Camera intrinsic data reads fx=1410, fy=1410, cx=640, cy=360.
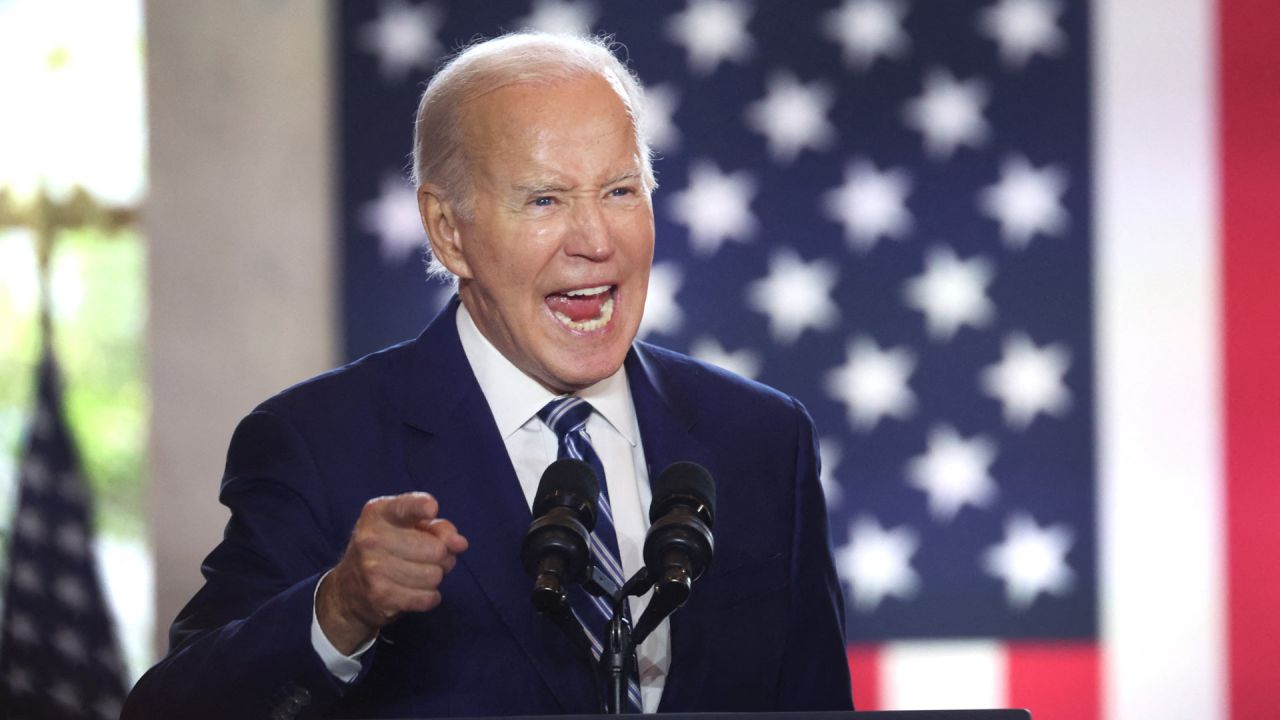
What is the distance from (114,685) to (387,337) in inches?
51.0

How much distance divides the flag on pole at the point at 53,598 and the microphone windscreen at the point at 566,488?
310 centimetres

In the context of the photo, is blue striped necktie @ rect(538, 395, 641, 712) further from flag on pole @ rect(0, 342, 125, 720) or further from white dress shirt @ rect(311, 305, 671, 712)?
flag on pole @ rect(0, 342, 125, 720)

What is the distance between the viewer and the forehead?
1.70 m

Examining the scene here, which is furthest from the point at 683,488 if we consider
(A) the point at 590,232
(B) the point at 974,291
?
(B) the point at 974,291

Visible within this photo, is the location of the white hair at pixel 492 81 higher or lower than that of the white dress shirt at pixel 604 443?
higher

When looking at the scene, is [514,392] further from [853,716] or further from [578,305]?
[853,716]

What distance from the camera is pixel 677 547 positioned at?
48.7 inches

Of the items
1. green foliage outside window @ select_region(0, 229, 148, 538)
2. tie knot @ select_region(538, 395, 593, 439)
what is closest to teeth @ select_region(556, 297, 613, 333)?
tie knot @ select_region(538, 395, 593, 439)

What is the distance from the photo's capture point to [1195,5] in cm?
363

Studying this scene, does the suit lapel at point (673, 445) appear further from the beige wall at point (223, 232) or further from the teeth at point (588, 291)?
the beige wall at point (223, 232)

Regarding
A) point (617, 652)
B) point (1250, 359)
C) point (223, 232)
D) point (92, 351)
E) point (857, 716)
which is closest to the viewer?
point (857, 716)

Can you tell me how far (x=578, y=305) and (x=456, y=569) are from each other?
1.19ft

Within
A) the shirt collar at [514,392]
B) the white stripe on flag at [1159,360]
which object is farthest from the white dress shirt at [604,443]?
the white stripe on flag at [1159,360]

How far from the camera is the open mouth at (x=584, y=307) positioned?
178 centimetres
